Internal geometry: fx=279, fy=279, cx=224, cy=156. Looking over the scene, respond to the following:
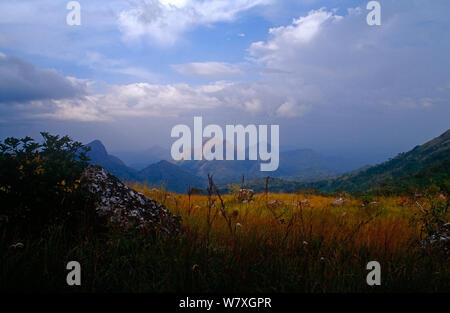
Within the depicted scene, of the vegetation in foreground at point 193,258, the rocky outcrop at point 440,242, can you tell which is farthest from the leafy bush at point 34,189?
the rocky outcrop at point 440,242

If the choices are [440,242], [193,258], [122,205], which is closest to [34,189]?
[122,205]

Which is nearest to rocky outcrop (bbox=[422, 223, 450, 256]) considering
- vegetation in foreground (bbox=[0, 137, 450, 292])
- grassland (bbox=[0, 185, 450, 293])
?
vegetation in foreground (bbox=[0, 137, 450, 292])

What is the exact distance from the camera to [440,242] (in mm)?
4312

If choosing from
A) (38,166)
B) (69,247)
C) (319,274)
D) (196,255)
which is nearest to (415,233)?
(319,274)

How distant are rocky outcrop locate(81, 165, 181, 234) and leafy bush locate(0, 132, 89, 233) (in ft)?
1.22

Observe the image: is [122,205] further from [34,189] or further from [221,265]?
[221,265]

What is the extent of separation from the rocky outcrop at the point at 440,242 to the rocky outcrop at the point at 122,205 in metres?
3.95

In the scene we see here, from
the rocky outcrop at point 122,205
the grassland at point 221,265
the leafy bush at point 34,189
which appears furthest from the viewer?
the rocky outcrop at point 122,205

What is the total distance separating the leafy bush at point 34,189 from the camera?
12.3 feet

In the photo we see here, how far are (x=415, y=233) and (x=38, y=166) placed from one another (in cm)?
661

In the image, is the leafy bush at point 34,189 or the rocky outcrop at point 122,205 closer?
the leafy bush at point 34,189

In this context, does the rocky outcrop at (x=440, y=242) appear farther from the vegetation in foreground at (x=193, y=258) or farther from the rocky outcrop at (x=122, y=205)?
the rocky outcrop at (x=122, y=205)

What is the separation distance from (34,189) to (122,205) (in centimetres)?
129

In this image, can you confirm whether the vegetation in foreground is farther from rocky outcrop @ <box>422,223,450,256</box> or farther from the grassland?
rocky outcrop @ <box>422,223,450,256</box>
